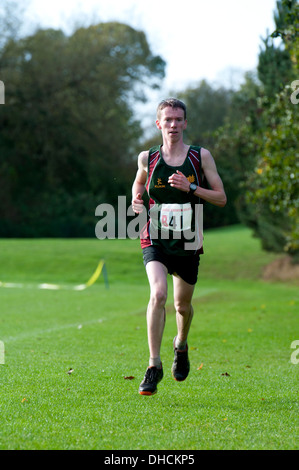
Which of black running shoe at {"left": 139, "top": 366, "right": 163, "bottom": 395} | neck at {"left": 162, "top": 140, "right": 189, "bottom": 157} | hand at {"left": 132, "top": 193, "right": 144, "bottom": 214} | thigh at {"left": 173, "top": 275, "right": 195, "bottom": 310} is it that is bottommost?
black running shoe at {"left": 139, "top": 366, "right": 163, "bottom": 395}

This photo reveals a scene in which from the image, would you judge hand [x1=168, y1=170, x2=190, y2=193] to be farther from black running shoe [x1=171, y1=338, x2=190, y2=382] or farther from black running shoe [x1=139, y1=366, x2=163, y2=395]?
black running shoe [x1=171, y1=338, x2=190, y2=382]

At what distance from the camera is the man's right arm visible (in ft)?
20.3

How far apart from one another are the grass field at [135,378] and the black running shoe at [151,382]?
0.09 metres

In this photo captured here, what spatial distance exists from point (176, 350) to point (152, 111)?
50.3m

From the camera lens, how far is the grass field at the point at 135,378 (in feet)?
15.0

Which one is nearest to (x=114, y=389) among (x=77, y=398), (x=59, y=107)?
(x=77, y=398)

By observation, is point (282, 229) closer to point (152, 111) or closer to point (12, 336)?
point (12, 336)

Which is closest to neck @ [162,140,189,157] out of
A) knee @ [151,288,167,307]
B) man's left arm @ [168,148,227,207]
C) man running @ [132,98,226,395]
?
man running @ [132,98,226,395]

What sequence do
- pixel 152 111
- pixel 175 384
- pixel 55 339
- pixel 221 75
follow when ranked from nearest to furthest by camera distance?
1. pixel 175 384
2. pixel 55 339
3. pixel 152 111
4. pixel 221 75

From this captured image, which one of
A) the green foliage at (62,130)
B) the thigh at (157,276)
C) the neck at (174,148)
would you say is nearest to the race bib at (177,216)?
the thigh at (157,276)

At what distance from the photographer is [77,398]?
5746 mm

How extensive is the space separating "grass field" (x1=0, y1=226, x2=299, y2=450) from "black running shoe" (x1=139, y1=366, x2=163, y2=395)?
3.6 inches

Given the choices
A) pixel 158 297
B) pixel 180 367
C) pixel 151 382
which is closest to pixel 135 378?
pixel 180 367

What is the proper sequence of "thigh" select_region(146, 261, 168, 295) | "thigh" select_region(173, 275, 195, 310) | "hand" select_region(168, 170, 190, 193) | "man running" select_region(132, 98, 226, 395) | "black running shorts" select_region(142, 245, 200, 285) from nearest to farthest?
"hand" select_region(168, 170, 190, 193) < "thigh" select_region(146, 261, 168, 295) < "man running" select_region(132, 98, 226, 395) < "black running shorts" select_region(142, 245, 200, 285) < "thigh" select_region(173, 275, 195, 310)
